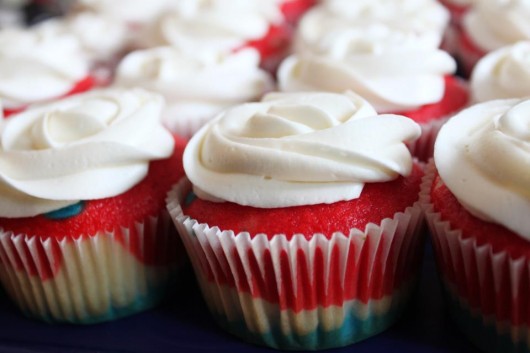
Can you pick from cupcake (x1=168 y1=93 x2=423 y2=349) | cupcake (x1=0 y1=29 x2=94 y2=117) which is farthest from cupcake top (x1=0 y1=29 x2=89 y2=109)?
cupcake (x1=168 y1=93 x2=423 y2=349)

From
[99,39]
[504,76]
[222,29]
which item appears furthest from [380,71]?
[99,39]

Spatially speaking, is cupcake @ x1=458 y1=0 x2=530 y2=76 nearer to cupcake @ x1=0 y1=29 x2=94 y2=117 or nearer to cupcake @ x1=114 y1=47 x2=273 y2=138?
cupcake @ x1=114 y1=47 x2=273 y2=138

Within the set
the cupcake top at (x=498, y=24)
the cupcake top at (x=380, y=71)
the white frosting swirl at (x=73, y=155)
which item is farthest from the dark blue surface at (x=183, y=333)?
the cupcake top at (x=498, y=24)

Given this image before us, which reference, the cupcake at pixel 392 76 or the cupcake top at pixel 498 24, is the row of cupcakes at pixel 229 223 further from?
the cupcake top at pixel 498 24

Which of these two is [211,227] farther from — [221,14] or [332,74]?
[221,14]

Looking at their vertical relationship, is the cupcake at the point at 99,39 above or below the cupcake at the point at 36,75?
below

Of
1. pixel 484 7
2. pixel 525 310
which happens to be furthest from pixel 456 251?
pixel 484 7
